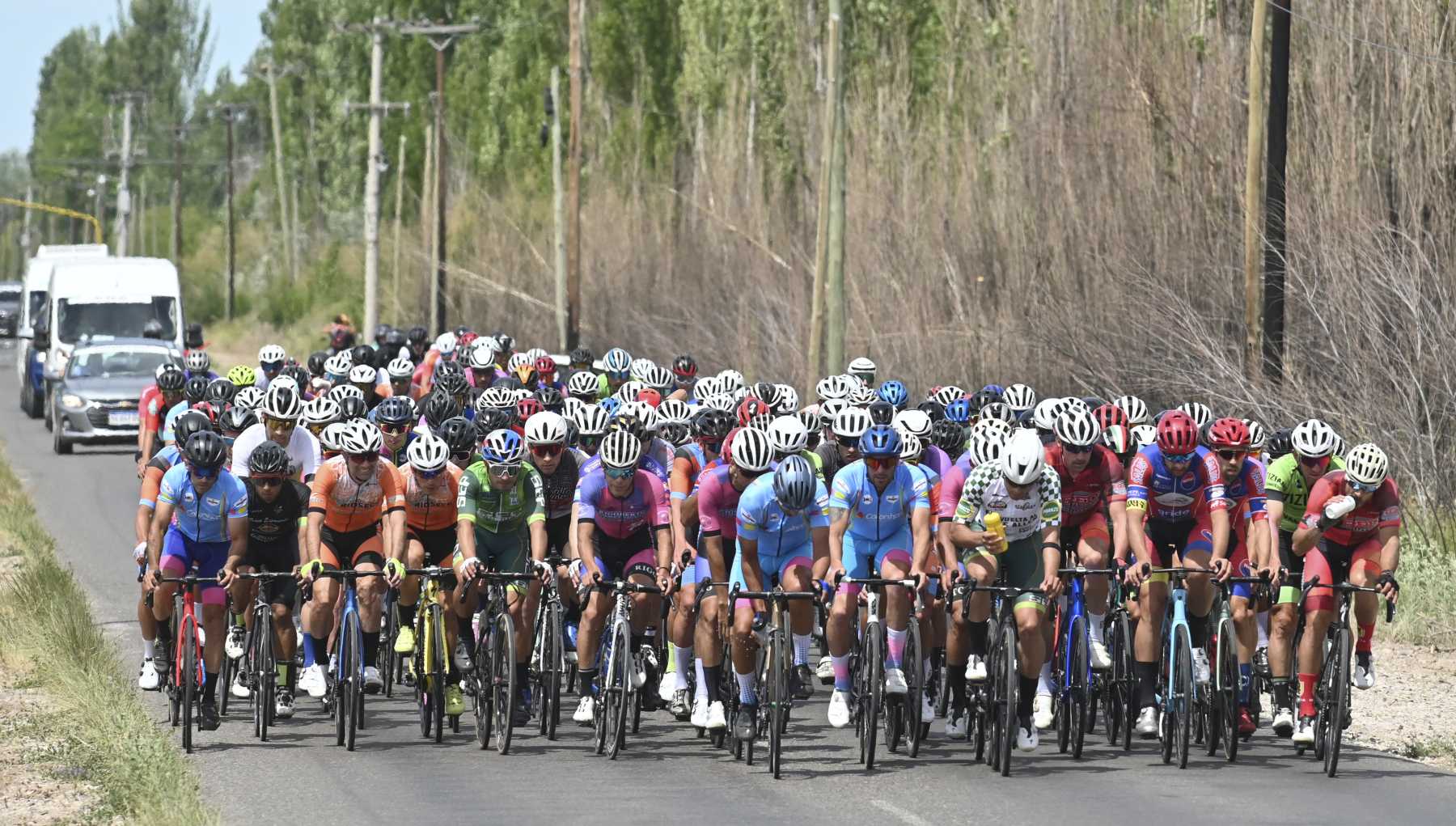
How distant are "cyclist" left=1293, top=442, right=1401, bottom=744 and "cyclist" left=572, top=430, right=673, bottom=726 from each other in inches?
130

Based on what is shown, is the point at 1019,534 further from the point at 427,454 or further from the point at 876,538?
the point at 427,454

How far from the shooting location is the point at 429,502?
534 inches

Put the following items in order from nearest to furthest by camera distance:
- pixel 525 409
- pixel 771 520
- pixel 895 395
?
1. pixel 771 520
2. pixel 525 409
3. pixel 895 395

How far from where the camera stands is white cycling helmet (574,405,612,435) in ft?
46.5

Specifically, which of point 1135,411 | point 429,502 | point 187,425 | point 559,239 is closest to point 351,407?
point 187,425

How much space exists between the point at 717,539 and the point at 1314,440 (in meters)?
3.14

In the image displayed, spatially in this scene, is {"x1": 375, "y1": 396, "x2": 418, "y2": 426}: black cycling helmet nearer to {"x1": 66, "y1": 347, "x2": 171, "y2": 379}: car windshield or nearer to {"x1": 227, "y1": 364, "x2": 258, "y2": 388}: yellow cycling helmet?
{"x1": 227, "y1": 364, "x2": 258, "y2": 388}: yellow cycling helmet

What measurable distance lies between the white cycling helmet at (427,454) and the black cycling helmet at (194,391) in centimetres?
547

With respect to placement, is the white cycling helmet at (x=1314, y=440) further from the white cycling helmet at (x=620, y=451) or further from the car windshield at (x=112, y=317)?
the car windshield at (x=112, y=317)

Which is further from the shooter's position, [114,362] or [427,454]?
[114,362]

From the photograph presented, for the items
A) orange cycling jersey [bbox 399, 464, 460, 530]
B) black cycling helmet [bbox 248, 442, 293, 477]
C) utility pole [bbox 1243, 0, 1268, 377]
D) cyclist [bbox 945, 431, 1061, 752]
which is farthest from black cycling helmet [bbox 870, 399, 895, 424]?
utility pole [bbox 1243, 0, 1268, 377]

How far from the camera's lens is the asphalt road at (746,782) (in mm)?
10617

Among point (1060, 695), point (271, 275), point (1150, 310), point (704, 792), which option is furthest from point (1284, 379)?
point (271, 275)

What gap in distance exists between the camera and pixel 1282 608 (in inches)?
482
